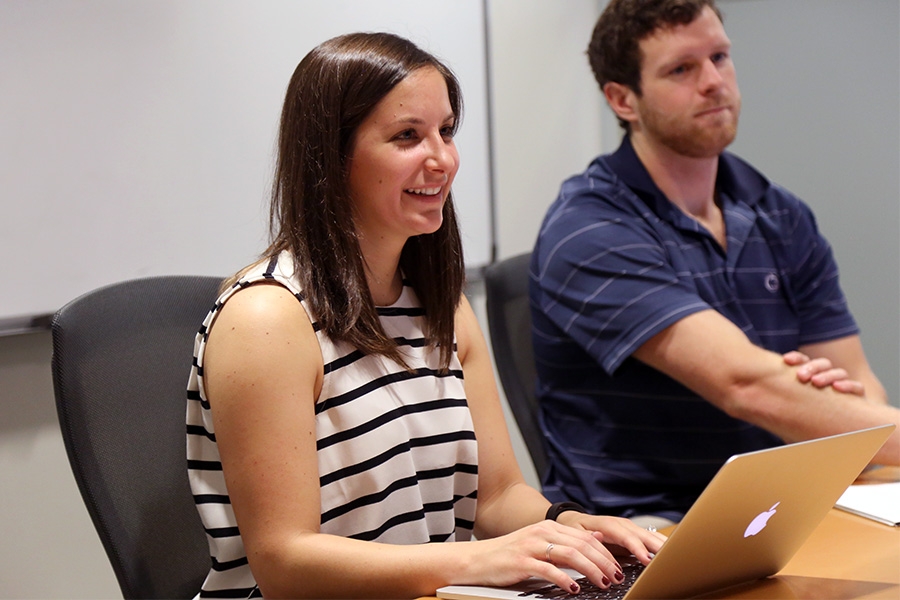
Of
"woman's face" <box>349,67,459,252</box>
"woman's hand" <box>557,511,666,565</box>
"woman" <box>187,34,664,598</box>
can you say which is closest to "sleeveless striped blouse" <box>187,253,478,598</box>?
"woman" <box>187,34,664,598</box>

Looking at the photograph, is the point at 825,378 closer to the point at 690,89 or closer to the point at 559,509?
the point at 559,509

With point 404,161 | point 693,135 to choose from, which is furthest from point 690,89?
point 404,161

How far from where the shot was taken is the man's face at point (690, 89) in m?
1.82

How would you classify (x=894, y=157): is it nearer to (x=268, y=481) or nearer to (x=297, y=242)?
(x=297, y=242)

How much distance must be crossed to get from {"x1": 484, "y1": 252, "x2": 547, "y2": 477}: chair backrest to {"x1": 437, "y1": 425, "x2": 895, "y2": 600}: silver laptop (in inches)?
30.7

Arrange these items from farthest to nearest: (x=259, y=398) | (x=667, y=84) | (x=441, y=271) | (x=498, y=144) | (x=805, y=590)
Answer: (x=498, y=144)
(x=667, y=84)
(x=441, y=271)
(x=259, y=398)
(x=805, y=590)

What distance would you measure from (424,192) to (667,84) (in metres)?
0.80

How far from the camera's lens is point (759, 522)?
0.91 meters

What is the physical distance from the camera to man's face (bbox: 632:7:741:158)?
5.97 ft

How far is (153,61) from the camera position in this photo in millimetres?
1877

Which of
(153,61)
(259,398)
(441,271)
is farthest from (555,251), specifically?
(153,61)

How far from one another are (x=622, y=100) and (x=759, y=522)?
3.96 ft

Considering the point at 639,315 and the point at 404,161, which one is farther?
the point at 639,315

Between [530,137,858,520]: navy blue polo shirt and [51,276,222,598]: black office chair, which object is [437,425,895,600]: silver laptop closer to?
[51,276,222,598]: black office chair
